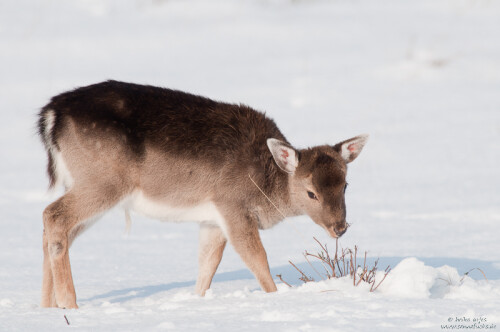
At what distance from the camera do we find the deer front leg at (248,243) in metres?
7.41

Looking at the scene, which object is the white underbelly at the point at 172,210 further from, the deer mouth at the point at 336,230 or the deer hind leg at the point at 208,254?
the deer mouth at the point at 336,230

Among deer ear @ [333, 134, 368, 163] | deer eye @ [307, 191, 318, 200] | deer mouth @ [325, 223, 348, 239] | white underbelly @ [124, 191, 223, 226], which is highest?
deer ear @ [333, 134, 368, 163]

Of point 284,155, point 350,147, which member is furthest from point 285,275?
point 350,147

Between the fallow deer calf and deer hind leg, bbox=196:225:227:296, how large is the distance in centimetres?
1

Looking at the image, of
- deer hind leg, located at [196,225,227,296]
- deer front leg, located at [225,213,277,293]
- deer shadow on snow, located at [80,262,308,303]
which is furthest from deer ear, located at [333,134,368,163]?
deer hind leg, located at [196,225,227,296]

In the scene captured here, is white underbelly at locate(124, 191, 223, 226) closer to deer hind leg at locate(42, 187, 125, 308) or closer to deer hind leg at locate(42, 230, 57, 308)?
deer hind leg at locate(42, 187, 125, 308)

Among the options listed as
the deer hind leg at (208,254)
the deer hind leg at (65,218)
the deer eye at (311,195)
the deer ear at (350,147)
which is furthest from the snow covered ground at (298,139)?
the deer ear at (350,147)

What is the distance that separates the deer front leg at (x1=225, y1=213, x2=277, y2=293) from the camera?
741 centimetres

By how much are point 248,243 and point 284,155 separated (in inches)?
35.7

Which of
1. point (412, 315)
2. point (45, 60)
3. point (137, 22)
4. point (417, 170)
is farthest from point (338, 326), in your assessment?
point (137, 22)

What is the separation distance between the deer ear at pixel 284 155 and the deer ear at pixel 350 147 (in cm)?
48

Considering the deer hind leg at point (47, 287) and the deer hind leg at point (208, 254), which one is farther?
the deer hind leg at point (208, 254)

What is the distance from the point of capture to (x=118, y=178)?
23.8ft

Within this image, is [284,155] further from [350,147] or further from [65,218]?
[65,218]
